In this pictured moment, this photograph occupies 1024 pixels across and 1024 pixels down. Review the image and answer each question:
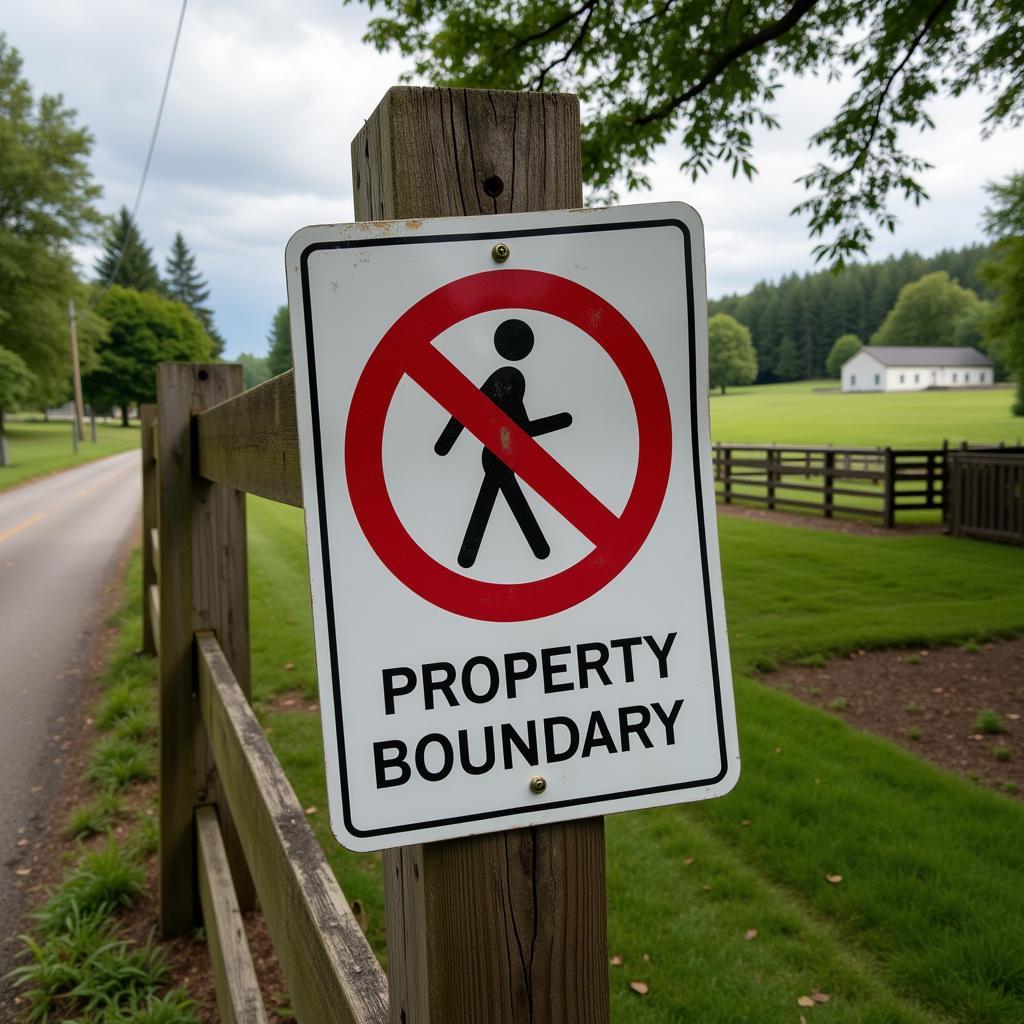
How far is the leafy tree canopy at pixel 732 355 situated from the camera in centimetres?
10531

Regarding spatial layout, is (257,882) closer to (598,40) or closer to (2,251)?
(598,40)

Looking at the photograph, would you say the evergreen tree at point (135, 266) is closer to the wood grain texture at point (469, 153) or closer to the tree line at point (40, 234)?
the tree line at point (40, 234)

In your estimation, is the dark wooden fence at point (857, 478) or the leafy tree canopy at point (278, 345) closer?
the dark wooden fence at point (857, 478)

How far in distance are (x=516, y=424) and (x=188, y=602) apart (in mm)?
2527

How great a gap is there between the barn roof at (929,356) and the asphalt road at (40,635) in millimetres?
94445

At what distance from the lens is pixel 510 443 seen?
0.93m

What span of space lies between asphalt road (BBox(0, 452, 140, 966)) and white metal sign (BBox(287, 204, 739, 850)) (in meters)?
3.32

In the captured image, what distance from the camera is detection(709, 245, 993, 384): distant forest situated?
115 m

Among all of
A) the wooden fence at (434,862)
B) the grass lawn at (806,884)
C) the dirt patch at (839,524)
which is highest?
the wooden fence at (434,862)

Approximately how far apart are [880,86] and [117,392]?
63.0m

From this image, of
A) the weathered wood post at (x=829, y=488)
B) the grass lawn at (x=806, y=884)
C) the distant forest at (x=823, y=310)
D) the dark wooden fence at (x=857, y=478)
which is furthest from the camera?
the distant forest at (x=823, y=310)

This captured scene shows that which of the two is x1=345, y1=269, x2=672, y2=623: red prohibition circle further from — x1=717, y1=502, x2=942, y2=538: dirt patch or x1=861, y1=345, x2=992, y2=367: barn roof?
x1=861, y1=345, x2=992, y2=367: barn roof

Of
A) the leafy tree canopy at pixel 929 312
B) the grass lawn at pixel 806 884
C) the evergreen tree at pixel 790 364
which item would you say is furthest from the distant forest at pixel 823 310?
the grass lawn at pixel 806 884

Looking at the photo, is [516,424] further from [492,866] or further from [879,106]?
[879,106]
